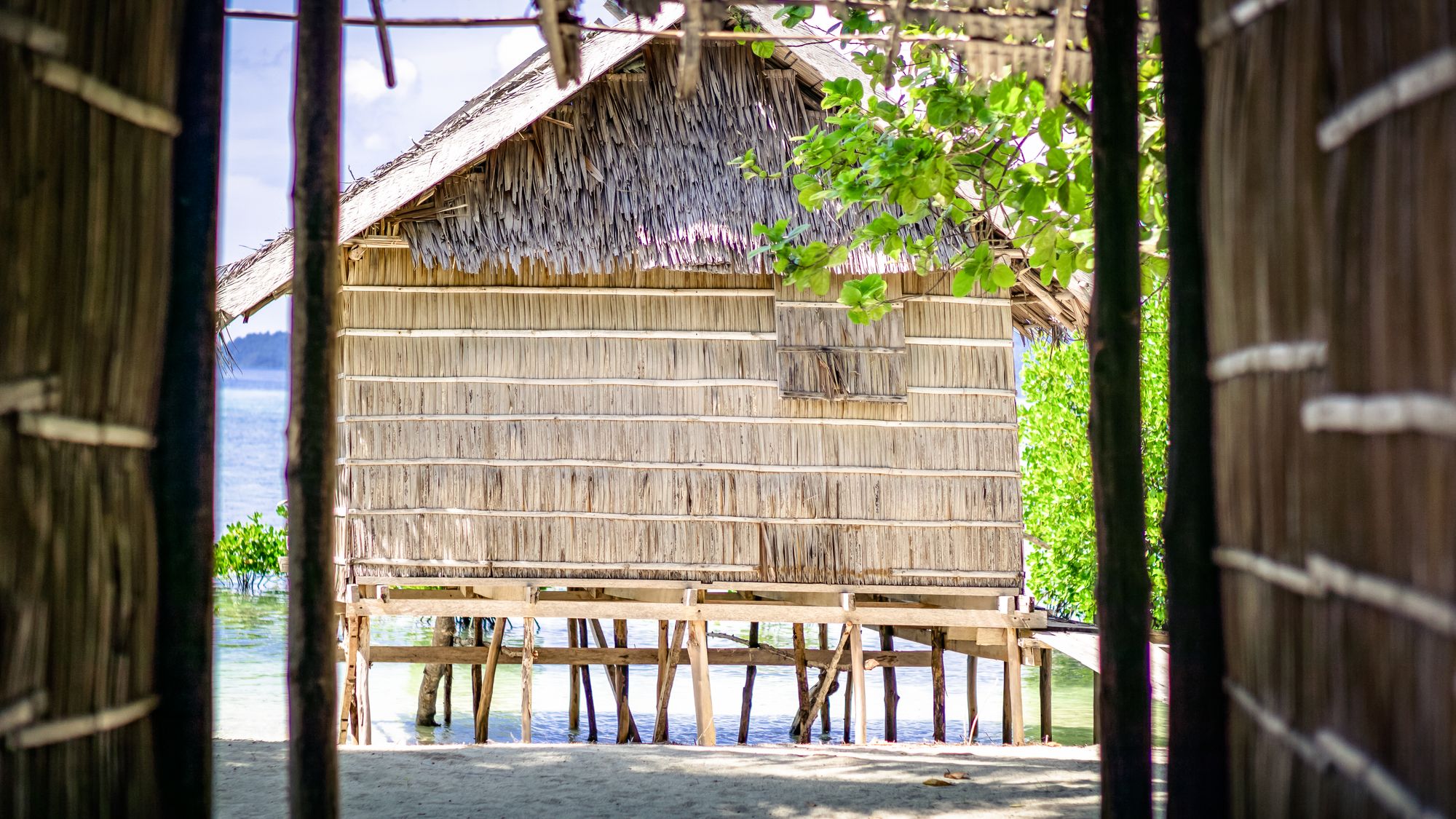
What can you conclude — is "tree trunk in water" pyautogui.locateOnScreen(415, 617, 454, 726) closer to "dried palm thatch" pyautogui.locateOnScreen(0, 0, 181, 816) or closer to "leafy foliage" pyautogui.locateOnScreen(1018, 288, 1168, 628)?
"leafy foliage" pyautogui.locateOnScreen(1018, 288, 1168, 628)

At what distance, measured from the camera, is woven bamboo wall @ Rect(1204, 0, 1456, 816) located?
1685 mm

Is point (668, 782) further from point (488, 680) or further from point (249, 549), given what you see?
point (249, 549)

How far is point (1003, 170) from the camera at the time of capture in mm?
5043

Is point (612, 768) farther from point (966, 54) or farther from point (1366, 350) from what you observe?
point (1366, 350)

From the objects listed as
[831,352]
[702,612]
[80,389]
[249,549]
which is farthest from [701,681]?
[249,549]

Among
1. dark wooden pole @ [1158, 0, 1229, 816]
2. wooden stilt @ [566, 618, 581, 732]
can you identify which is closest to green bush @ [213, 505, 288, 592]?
wooden stilt @ [566, 618, 581, 732]

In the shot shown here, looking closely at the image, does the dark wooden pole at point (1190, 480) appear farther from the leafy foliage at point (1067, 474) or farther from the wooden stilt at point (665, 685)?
the leafy foliage at point (1067, 474)

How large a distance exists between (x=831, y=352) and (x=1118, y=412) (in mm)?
5475

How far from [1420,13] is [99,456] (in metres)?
2.53

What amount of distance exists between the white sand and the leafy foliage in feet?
26.7

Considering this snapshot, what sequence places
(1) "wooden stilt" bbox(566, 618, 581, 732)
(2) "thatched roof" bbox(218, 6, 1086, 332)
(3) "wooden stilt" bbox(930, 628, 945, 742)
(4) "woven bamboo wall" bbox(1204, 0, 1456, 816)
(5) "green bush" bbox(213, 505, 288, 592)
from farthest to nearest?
(5) "green bush" bbox(213, 505, 288, 592) → (1) "wooden stilt" bbox(566, 618, 581, 732) → (3) "wooden stilt" bbox(930, 628, 945, 742) → (2) "thatched roof" bbox(218, 6, 1086, 332) → (4) "woven bamboo wall" bbox(1204, 0, 1456, 816)

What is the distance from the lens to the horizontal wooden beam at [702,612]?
8797 millimetres

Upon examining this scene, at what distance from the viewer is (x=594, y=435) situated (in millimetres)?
8406

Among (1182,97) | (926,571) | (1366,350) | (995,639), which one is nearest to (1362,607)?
(1366,350)
